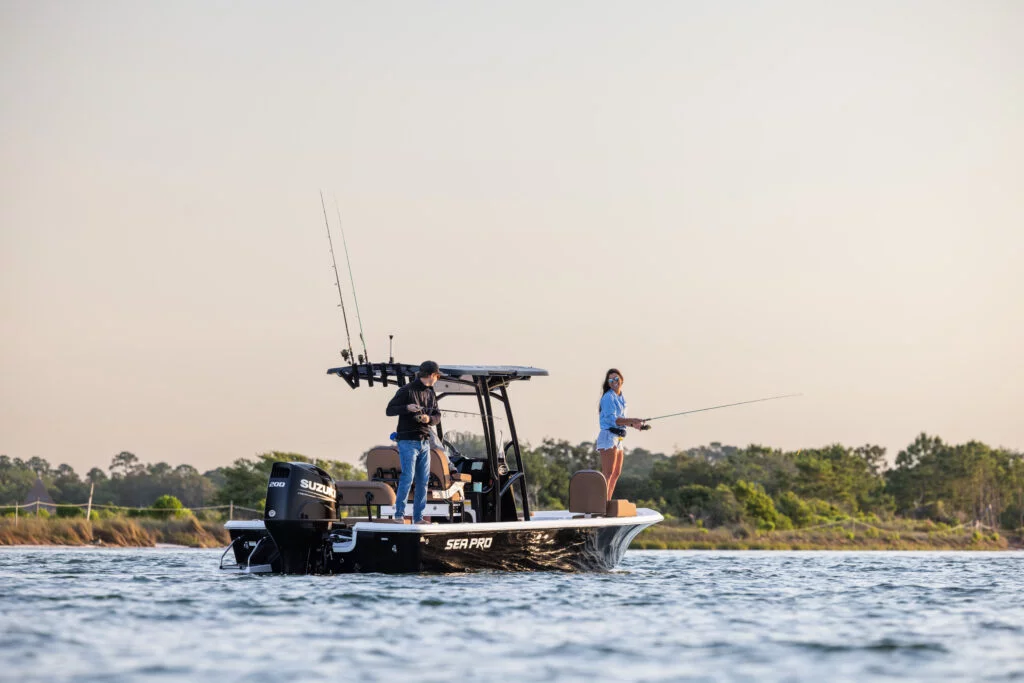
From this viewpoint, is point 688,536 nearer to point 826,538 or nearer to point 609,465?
point 826,538

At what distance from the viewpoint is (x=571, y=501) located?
17781 millimetres

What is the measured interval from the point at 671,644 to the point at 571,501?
811 centimetres

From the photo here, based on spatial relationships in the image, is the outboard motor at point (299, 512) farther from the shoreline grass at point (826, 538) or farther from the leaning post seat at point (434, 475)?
the shoreline grass at point (826, 538)

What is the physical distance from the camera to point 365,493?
15719 mm

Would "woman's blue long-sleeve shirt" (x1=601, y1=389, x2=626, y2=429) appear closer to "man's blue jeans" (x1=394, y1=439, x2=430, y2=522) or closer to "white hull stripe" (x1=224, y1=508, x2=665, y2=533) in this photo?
"white hull stripe" (x1=224, y1=508, x2=665, y2=533)

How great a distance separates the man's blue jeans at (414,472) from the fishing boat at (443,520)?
0.74ft

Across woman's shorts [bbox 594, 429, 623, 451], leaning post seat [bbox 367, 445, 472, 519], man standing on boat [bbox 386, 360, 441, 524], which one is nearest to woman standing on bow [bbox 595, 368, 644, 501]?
woman's shorts [bbox 594, 429, 623, 451]

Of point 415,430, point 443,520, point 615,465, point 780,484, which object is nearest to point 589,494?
point 615,465

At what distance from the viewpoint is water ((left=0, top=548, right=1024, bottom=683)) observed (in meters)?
8.34

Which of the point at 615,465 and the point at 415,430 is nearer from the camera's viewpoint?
the point at 415,430

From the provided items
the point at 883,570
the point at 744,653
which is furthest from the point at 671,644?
the point at 883,570

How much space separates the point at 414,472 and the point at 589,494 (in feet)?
11.7

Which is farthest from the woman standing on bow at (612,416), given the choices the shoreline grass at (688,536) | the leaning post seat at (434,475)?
the shoreline grass at (688,536)

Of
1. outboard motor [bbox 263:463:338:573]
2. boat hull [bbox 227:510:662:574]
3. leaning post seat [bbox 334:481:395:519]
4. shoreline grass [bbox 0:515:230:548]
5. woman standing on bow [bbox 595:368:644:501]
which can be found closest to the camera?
outboard motor [bbox 263:463:338:573]
